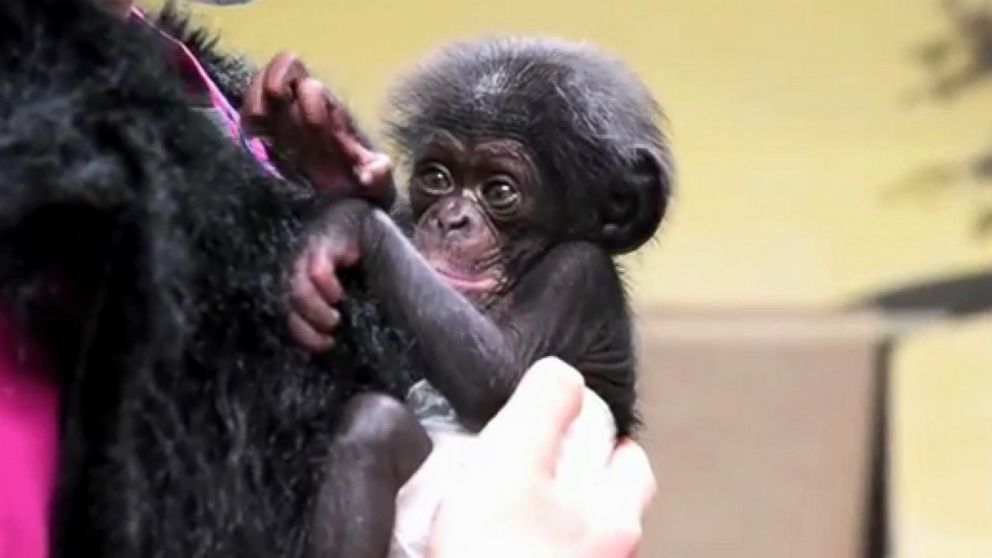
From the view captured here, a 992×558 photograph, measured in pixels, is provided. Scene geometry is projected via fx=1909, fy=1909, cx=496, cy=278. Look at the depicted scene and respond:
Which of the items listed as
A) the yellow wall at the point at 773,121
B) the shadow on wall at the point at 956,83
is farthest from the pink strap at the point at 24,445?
the shadow on wall at the point at 956,83

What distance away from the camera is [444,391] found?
730 mm

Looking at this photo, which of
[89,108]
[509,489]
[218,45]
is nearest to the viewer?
[89,108]

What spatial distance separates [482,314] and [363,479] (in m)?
0.15

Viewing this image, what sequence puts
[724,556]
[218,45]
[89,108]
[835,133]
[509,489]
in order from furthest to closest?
1. [835,133]
2. [724,556]
3. [218,45]
4. [509,489]
5. [89,108]

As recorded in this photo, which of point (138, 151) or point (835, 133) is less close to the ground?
point (138, 151)

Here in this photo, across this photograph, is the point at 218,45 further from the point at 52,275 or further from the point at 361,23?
the point at 361,23

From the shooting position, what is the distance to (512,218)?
0.82 meters

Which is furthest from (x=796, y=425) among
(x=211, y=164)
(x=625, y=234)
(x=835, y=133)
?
(x=211, y=164)

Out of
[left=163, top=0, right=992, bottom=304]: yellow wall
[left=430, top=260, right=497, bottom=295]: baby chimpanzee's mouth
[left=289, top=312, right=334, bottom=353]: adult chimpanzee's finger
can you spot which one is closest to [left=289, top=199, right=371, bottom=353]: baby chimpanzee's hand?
[left=289, top=312, right=334, bottom=353]: adult chimpanzee's finger

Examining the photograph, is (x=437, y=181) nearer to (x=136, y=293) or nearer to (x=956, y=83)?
(x=136, y=293)

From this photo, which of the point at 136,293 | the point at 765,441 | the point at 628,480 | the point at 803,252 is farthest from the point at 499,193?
the point at 803,252

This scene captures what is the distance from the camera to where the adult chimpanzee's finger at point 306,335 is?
634 millimetres

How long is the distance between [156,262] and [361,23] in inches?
71.9

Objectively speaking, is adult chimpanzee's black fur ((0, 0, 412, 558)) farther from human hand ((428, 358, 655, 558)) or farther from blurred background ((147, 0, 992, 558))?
blurred background ((147, 0, 992, 558))
